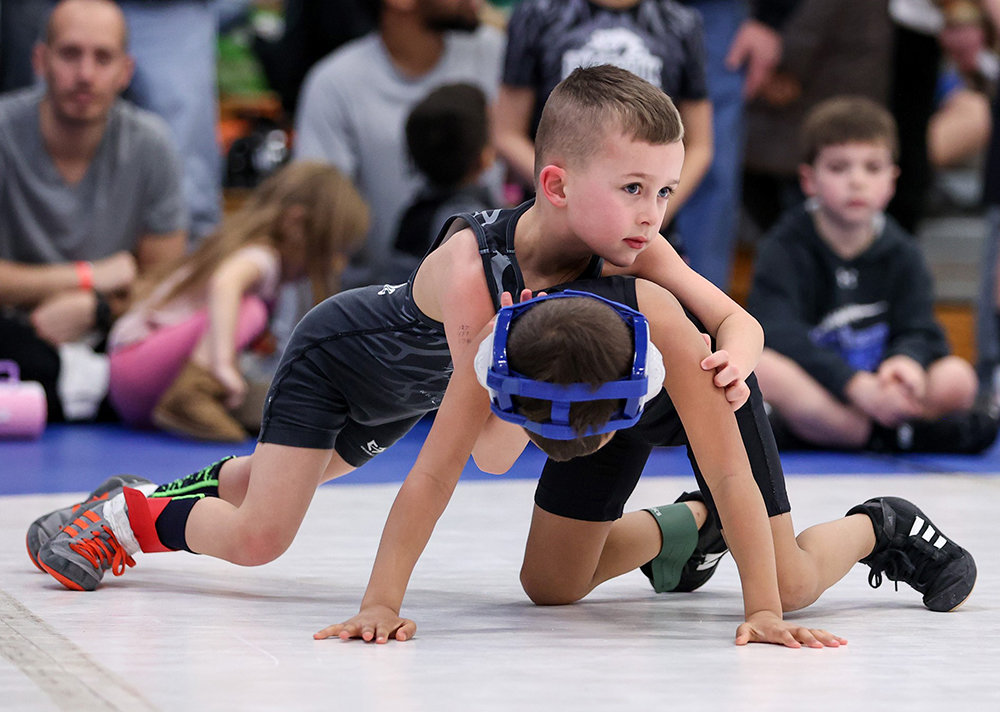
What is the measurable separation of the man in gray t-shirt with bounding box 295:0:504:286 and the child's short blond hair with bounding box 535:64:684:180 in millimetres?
2943

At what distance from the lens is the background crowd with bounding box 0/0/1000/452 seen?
4348mm

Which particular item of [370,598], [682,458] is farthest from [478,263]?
[682,458]

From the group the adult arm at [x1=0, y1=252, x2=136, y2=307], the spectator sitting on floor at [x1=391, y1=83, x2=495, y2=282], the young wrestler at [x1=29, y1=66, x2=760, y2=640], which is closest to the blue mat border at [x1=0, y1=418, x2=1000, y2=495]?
the adult arm at [x1=0, y1=252, x2=136, y2=307]

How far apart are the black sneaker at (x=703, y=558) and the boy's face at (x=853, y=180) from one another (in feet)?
6.93

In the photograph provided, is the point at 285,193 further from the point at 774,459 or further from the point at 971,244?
the point at 971,244

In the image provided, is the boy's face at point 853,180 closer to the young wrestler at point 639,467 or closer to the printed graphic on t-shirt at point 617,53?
the printed graphic on t-shirt at point 617,53

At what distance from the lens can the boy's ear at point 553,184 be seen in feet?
6.86

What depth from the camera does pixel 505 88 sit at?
438 centimetres

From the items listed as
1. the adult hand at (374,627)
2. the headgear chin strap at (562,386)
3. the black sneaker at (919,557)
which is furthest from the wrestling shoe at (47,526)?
the black sneaker at (919,557)

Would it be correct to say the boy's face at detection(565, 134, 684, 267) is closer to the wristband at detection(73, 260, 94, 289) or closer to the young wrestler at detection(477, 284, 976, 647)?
the young wrestler at detection(477, 284, 976, 647)

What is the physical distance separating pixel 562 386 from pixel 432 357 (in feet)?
1.75

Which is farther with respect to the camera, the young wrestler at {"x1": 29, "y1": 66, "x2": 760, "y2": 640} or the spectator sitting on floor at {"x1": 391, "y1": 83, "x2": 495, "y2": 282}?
the spectator sitting on floor at {"x1": 391, "y1": 83, "x2": 495, "y2": 282}

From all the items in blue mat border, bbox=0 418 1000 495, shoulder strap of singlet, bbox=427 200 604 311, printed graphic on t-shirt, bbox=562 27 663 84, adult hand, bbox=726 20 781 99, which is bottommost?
blue mat border, bbox=0 418 1000 495

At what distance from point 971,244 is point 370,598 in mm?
4872
